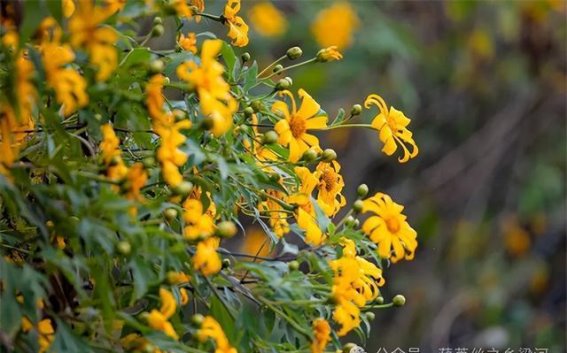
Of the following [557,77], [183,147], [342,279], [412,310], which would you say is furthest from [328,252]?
[557,77]

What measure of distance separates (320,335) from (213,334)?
0.09 m

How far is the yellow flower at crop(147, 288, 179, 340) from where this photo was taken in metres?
0.72

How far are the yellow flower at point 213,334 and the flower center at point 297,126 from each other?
17 centimetres

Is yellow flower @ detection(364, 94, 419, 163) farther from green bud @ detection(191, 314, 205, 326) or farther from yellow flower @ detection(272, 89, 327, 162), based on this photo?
green bud @ detection(191, 314, 205, 326)

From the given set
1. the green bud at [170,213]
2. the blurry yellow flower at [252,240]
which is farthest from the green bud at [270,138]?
the blurry yellow flower at [252,240]

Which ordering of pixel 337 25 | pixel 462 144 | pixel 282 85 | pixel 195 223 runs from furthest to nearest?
pixel 462 144 < pixel 337 25 < pixel 282 85 < pixel 195 223

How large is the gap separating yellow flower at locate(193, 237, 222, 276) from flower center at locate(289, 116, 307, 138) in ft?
0.45

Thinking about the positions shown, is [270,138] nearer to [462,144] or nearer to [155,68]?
[155,68]

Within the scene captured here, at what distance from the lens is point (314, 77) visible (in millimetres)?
2713

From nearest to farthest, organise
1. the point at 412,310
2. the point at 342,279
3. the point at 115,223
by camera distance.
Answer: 1. the point at 115,223
2. the point at 342,279
3. the point at 412,310

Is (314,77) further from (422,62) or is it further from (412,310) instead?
(412,310)

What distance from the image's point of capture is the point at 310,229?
807 millimetres

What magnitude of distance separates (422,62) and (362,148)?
312 millimetres

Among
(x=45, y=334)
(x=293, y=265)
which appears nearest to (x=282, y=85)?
(x=293, y=265)
